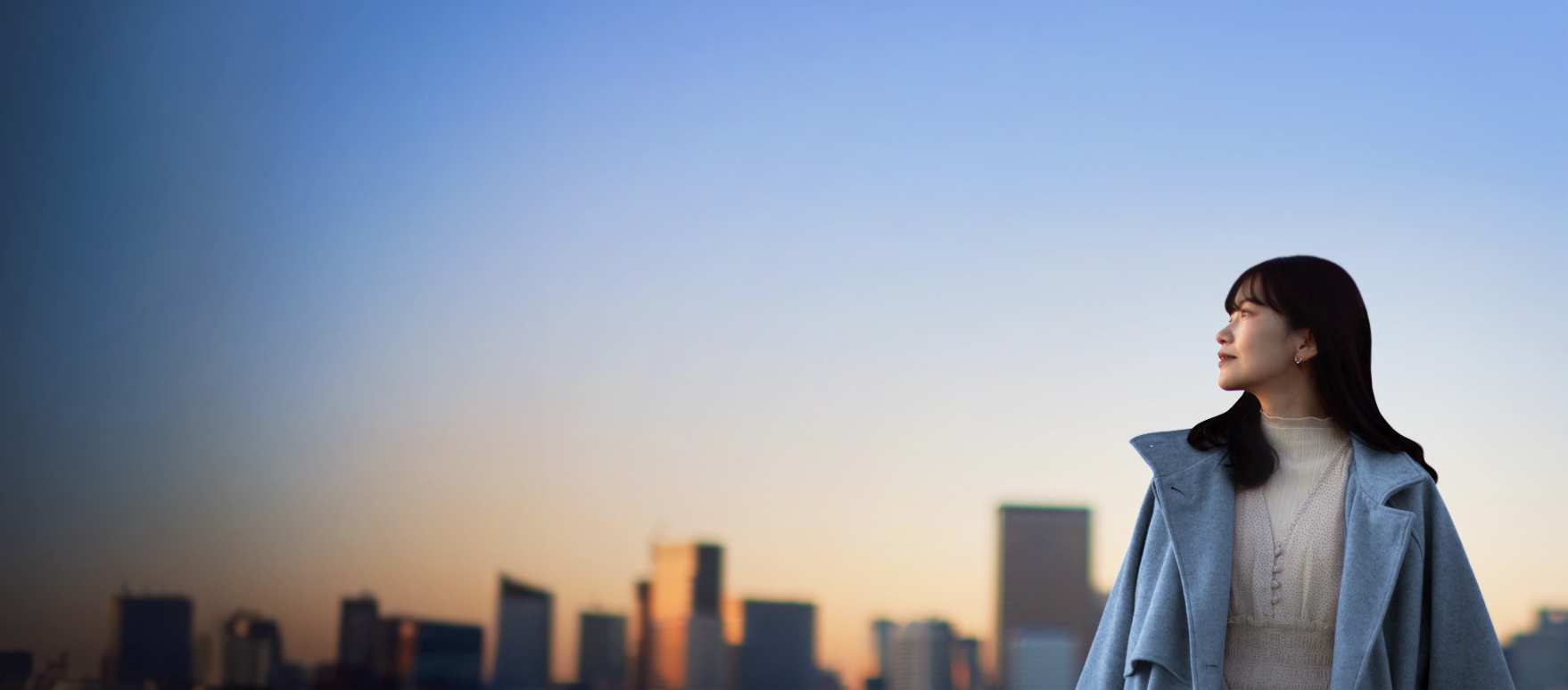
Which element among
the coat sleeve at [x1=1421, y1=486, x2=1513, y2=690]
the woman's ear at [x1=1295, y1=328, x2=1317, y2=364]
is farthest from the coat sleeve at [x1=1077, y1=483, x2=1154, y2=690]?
the coat sleeve at [x1=1421, y1=486, x2=1513, y2=690]

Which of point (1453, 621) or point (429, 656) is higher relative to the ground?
point (1453, 621)

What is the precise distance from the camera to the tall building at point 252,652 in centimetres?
4562

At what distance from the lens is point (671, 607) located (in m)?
77.6

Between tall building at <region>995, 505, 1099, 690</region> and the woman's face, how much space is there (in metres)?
76.3

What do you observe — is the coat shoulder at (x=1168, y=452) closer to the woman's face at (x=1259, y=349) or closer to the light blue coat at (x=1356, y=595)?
the light blue coat at (x=1356, y=595)

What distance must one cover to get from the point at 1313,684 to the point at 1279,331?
0.52m

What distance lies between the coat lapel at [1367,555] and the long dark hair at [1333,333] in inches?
2.2

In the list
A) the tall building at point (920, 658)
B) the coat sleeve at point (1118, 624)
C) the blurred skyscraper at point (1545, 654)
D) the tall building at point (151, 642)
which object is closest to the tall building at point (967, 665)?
the tall building at point (920, 658)

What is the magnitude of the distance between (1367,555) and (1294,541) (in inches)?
4.7

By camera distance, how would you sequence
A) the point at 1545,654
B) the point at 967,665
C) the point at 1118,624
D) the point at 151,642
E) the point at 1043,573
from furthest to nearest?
the point at 1043,573 < the point at 967,665 < the point at 151,642 < the point at 1545,654 < the point at 1118,624

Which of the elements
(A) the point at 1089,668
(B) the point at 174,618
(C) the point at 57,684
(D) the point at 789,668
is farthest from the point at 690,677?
(A) the point at 1089,668

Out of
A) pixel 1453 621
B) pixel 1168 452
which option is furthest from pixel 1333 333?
pixel 1453 621

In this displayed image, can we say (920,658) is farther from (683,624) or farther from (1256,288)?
(1256,288)

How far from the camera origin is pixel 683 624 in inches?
2970
